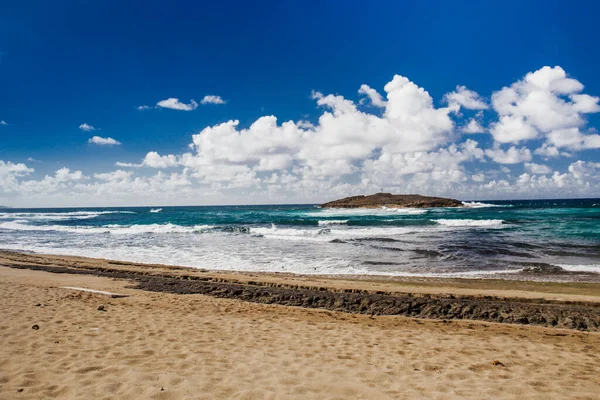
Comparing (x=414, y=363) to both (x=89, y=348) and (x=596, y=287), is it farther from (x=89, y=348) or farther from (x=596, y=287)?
(x=596, y=287)

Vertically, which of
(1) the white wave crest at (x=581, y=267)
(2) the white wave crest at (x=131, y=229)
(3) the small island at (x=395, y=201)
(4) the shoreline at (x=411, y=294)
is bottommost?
(1) the white wave crest at (x=581, y=267)

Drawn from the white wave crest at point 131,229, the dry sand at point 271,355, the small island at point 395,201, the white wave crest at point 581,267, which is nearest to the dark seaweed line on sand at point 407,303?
the dry sand at point 271,355

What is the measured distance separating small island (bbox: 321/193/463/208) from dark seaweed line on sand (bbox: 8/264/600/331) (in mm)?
84286

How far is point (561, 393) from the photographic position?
446cm

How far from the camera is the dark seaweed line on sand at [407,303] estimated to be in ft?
26.7

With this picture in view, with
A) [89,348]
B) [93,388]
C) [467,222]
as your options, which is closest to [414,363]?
[93,388]

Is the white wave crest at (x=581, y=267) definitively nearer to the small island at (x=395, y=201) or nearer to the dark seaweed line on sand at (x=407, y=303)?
the dark seaweed line on sand at (x=407, y=303)

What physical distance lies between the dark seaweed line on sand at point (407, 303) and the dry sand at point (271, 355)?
604mm

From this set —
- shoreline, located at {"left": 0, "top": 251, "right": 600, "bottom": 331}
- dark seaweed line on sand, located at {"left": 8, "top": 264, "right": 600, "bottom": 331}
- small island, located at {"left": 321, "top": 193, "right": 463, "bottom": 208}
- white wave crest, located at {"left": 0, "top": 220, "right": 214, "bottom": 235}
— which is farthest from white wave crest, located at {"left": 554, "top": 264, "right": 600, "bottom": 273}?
small island, located at {"left": 321, "top": 193, "right": 463, "bottom": 208}

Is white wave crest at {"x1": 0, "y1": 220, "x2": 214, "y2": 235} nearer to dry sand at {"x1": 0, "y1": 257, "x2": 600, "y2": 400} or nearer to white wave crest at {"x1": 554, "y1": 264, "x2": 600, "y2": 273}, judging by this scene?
dry sand at {"x1": 0, "y1": 257, "x2": 600, "y2": 400}

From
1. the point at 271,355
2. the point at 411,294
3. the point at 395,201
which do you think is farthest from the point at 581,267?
the point at 395,201

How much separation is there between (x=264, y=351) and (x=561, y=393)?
4207 millimetres

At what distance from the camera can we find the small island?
296ft

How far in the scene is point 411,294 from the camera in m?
10.3
